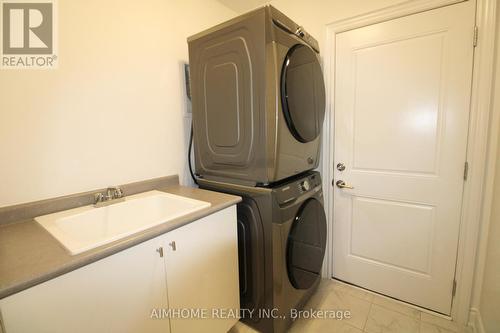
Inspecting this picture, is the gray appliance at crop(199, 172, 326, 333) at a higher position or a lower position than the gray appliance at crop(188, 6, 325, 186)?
lower

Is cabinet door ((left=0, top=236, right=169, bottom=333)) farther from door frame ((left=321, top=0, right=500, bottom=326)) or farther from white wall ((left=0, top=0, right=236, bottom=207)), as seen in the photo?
door frame ((left=321, top=0, right=500, bottom=326))

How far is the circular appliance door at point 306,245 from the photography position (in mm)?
1415

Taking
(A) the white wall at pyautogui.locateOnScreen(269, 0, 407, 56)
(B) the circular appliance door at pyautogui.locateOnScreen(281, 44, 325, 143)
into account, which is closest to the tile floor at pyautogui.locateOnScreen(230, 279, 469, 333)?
(B) the circular appliance door at pyautogui.locateOnScreen(281, 44, 325, 143)

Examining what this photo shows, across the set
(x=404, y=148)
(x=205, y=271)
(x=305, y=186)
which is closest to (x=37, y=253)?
(x=205, y=271)

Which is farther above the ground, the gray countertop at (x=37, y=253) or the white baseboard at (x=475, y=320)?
the gray countertop at (x=37, y=253)

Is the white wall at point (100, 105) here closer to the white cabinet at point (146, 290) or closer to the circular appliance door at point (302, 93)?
the white cabinet at point (146, 290)

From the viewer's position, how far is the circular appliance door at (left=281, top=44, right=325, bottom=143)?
1277mm

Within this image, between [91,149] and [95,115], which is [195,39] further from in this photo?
[91,149]

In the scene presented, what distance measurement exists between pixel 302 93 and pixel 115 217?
134cm

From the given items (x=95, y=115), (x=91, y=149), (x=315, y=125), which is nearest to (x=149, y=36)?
(x=95, y=115)

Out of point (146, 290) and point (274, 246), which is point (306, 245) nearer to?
point (274, 246)

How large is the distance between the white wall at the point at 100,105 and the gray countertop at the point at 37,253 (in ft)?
0.83

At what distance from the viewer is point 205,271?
1180 millimetres

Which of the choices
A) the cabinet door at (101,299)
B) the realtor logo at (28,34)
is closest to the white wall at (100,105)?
the realtor logo at (28,34)
